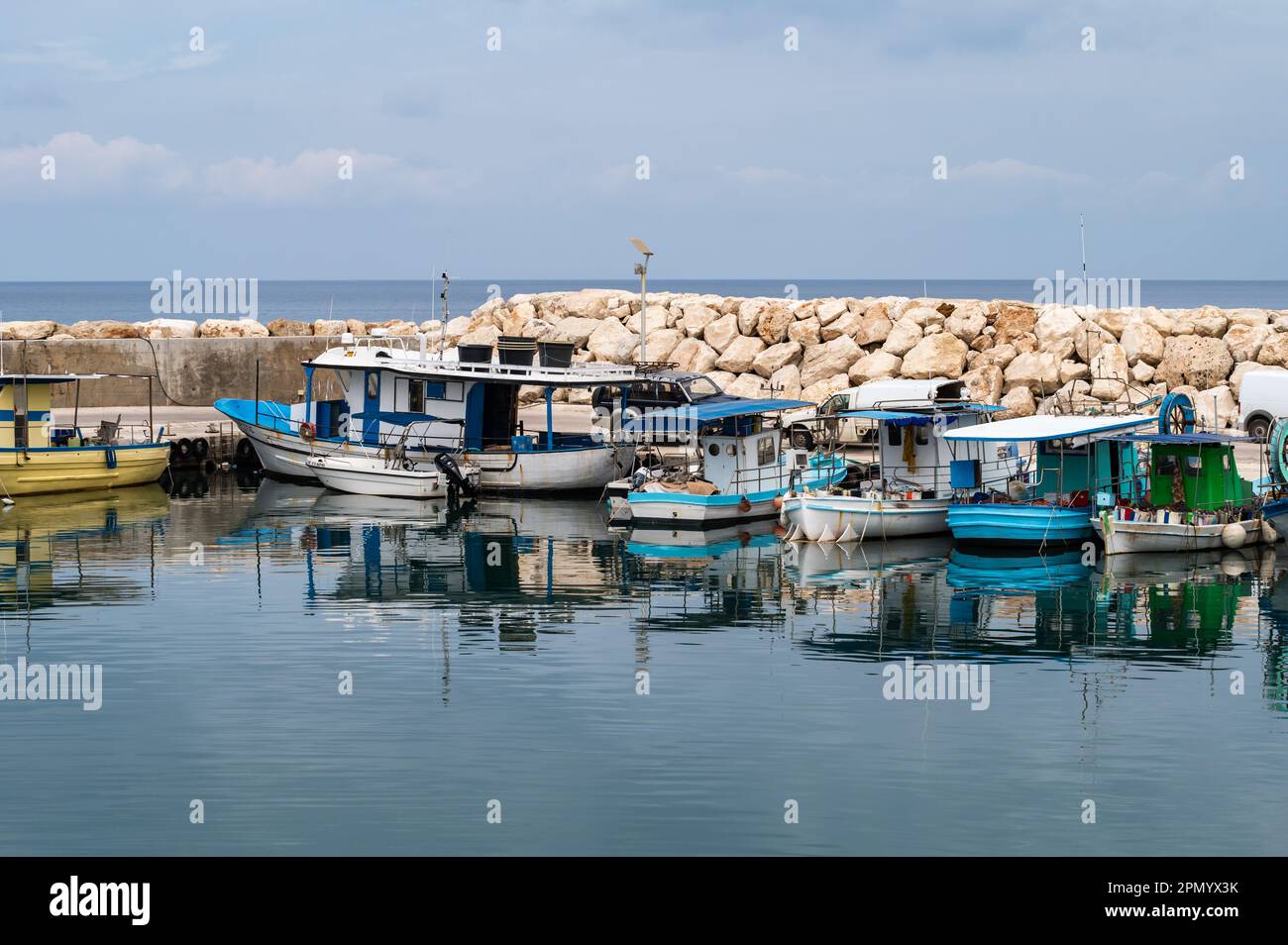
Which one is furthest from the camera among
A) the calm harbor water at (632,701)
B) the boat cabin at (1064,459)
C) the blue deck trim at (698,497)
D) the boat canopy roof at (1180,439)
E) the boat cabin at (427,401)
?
the boat cabin at (427,401)

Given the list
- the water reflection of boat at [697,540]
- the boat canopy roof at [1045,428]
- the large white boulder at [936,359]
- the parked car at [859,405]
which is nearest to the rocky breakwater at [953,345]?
the large white boulder at [936,359]

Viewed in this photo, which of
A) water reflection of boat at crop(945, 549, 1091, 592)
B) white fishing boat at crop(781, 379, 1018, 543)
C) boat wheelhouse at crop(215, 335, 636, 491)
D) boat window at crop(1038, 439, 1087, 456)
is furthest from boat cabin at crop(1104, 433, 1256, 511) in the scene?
boat wheelhouse at crop(215, 335, 636, 491)

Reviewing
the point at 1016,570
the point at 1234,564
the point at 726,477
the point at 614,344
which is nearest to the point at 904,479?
the point at 726,477

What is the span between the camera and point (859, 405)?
44594 mm

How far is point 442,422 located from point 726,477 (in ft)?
35.8

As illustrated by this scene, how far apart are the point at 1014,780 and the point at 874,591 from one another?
11943 mm

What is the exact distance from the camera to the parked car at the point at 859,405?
128 ft

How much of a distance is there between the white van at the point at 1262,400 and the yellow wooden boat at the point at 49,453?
102 feet

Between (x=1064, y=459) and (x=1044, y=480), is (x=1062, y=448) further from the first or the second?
(x=1044, y=480)

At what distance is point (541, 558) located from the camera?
115 feet

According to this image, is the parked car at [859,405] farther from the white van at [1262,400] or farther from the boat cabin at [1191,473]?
the white van at [1262,400]
